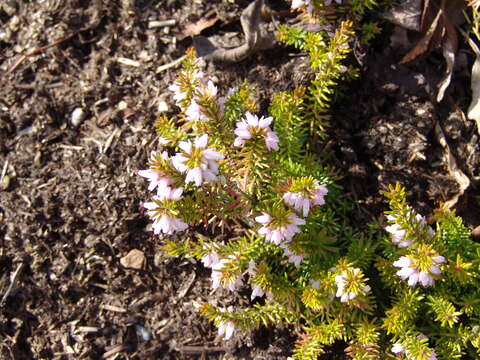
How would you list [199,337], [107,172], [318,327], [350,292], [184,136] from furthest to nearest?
1. [107,172]
2. [199,337]
3. [184,136]
4. [318,327]
5. [350,292]

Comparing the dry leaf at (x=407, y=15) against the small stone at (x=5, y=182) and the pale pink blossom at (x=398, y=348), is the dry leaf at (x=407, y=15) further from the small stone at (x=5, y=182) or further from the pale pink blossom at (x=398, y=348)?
the small stone at (x=5, y=182)

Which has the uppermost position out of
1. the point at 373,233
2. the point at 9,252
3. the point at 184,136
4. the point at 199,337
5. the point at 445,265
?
the point at 184,136

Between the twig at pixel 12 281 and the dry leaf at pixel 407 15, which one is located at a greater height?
the dry leaf at pixel 407 15

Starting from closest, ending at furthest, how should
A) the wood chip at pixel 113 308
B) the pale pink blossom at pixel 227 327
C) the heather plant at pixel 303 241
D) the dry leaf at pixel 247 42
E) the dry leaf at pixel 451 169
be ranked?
1. the heather plant at pixel 303 241
2. the pale pink blossom at pixel 227 327
3. the dry leaf at pixel 451 169
4. the wood chip at pixel 113 308
5. the dry leaf at pixel 247 42

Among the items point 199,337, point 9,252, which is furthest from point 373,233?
point 9,252

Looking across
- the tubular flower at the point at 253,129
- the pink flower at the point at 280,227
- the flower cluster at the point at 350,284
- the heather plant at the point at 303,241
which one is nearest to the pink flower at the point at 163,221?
the heather plant at the point at 303,241

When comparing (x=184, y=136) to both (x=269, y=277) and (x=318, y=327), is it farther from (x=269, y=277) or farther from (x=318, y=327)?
(x=318, y=327)

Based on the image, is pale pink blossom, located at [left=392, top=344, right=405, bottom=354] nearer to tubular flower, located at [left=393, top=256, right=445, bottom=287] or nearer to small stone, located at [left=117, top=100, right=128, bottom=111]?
tubular flower, located at [left=393, top=256, right=445, bottom=287]
